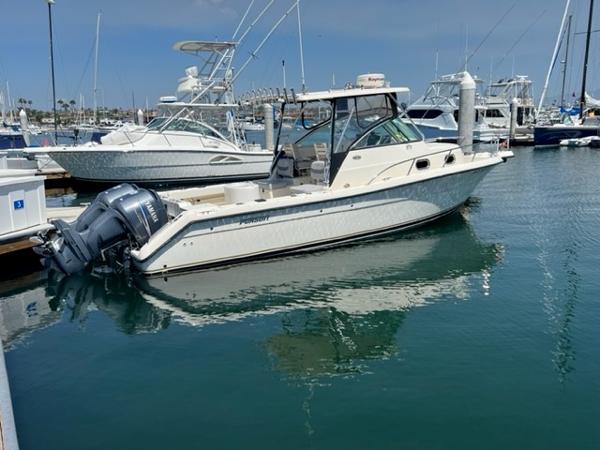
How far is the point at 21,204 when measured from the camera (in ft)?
30.6

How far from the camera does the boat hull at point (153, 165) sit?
61.1 feet

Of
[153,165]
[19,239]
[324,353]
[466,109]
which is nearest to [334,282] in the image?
[324,353]

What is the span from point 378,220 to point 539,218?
5001 mm

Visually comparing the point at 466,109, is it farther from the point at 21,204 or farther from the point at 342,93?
the point at 21,204

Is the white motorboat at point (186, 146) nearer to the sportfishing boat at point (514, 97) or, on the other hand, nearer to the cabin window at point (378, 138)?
the cabin window at point (378, 138)

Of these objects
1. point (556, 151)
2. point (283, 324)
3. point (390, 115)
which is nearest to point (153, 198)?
point (283, 324)

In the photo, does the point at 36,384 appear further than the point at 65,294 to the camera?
No

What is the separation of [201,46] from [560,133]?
26716mm

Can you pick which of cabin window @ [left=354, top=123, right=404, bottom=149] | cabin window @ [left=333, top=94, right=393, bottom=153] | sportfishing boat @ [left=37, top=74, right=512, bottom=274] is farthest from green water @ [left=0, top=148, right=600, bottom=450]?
cabin window @ [left=333, top=94, right=393, bottom=153]

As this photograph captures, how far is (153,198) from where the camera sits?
8.77m

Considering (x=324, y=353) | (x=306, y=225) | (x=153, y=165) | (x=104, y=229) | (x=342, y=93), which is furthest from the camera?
(x=153, y=165)

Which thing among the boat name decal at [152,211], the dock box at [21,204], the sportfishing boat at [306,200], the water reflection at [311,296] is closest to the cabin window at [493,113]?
the sportfishing boat at [306,200]

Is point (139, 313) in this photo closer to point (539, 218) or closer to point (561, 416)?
point (561, 416)

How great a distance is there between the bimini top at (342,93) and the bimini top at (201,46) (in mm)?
10976
